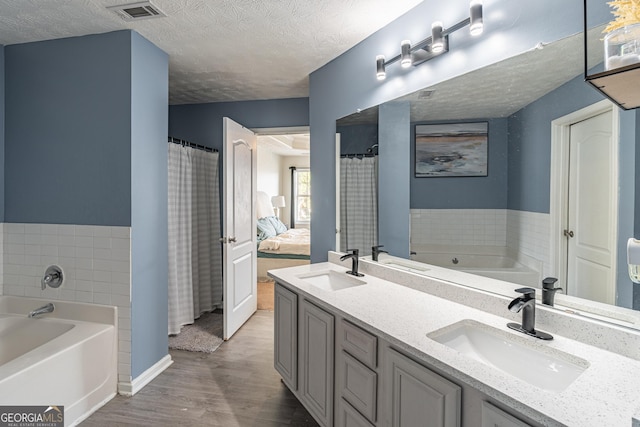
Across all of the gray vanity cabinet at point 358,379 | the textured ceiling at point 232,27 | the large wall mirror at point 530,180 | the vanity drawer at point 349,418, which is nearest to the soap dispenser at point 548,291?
the large wall mirror at point 530,180

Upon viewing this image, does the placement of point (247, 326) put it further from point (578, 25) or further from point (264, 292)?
point (578, 25)

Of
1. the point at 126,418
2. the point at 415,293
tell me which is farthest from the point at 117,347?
the point at 415,293

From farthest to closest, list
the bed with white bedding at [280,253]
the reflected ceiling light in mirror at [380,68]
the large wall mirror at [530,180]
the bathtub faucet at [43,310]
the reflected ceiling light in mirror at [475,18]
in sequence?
the bed with white bedding at [280,253]
the bathtub faucet at [43,310]
the reflected ceiling light in mirror at [380,68]
the reflected ceiling light in mirror at [475,18]
the large wall mirror at [530,180]

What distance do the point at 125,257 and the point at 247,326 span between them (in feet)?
5.09

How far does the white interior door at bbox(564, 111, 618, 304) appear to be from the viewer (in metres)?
1.17

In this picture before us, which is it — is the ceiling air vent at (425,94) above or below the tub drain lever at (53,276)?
above

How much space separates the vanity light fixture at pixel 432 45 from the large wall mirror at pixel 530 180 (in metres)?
0.18

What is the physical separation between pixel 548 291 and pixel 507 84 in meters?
0.92

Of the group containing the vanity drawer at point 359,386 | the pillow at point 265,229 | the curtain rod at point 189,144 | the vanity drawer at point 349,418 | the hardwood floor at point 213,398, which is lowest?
the hardwood floor at point 213,398

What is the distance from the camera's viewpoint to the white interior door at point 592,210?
117cm

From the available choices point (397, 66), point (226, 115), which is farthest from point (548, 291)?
point (226, 115)

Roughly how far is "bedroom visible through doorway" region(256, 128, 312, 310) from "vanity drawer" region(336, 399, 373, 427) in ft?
8.24

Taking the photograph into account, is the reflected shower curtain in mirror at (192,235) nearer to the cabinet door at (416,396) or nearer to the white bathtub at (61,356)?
the white bathtub at (61,356)

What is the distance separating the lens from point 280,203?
26.9 ft
